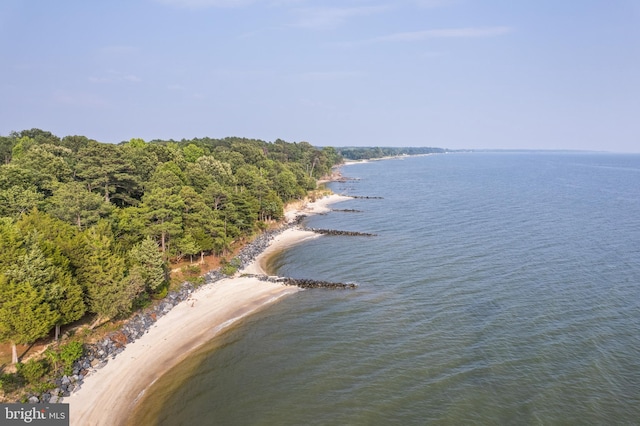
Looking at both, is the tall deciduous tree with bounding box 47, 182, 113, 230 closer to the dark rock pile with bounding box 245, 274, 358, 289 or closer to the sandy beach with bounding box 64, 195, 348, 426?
the sandy beach with bounding box 64, 195, 348, 426

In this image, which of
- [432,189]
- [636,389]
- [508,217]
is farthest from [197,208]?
[432,189]

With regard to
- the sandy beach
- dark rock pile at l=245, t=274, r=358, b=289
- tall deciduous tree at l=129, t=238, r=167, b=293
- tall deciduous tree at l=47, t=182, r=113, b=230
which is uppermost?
tall deciduous tree at l=47, t=182, r=113, b=230

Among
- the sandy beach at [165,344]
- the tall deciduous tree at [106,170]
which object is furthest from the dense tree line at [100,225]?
the sandy beach at [165,344]

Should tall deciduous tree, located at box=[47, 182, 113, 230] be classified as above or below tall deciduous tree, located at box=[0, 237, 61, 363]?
above

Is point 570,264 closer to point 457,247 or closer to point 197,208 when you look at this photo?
point 457,247

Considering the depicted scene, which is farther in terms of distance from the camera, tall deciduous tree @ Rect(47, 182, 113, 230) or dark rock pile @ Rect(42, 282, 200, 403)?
tall deciduous tree @ Rect(47, 182, 113, 230)

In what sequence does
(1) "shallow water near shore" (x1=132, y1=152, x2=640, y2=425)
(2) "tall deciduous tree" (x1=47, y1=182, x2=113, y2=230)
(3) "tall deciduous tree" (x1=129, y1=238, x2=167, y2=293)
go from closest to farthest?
(1) "shallow water near shore" (x1=132, y1=152, x2=640, y2=425), (3) "tall deciduous tree" (x1=129, y1=238, x2=167, y2=293), (2) "tall deciduous tree" (x1=47, y1=182, x2=113, y2=230)

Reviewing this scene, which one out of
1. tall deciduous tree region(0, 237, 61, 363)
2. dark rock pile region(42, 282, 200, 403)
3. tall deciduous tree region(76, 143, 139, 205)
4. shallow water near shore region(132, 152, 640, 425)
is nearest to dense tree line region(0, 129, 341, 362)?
tall deciduous tree region(0, 237, 61, 363)
